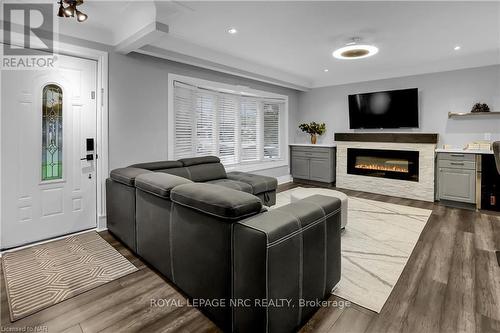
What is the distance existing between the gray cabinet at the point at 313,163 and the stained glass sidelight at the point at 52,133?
510cm


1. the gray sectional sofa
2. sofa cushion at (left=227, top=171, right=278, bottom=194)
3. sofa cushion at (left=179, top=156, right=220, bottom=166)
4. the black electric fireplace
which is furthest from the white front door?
the black electric fireplace

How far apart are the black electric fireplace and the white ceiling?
1741mm

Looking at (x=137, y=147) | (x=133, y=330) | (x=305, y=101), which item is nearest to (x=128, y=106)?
(x=137, y=147)

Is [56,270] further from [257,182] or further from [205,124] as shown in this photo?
[205,124]

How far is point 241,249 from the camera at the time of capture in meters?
1.50

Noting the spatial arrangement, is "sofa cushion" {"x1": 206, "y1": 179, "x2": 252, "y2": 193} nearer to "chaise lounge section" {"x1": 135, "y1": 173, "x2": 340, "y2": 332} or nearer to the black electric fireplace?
"chaise lounge section" {"x1": 135, "y1": 173, "x2": 340, "y2": 332}

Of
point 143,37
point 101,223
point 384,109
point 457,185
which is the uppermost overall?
point 143,37

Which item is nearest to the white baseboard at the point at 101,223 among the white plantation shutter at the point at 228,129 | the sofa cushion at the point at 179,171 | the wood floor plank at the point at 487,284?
the sofa cushion at the point at 179,171

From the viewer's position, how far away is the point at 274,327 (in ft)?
4.90

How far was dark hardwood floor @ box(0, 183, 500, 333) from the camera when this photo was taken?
5.77ft

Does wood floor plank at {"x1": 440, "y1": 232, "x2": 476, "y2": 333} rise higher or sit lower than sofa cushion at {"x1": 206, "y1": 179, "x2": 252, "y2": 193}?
lower

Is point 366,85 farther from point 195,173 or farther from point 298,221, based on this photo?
point 298,221

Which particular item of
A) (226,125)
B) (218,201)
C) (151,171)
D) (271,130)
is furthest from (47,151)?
(271,130)

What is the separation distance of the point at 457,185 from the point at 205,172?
4.39 metres
